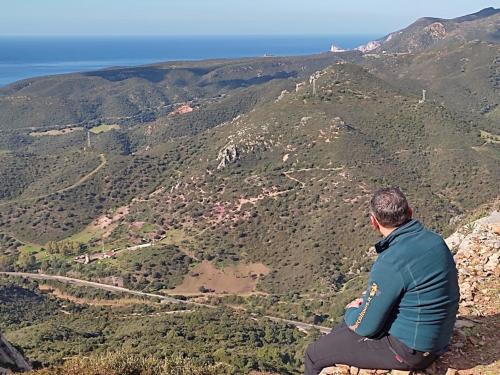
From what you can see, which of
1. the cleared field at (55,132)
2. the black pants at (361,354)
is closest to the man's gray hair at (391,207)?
the black pants at (361,354)

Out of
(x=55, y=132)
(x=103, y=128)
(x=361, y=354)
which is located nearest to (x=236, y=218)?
(x=361, y=354)

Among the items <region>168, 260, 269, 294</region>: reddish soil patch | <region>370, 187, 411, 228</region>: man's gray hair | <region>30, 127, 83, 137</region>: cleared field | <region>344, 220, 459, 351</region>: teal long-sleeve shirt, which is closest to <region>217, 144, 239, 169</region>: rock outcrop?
<region>168, 260, 269, 294</region>: reddish soil patch

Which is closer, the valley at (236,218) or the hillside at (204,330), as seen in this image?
the hillside at (204,330)

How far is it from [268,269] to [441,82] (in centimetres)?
9656

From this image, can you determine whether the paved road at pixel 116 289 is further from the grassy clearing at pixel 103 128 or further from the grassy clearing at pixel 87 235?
the grassy clearing at pixel 103 128

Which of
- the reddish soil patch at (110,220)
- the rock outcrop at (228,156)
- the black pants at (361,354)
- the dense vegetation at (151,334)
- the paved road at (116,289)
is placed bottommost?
the paved road at (116,289)

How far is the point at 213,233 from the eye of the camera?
6216 centimetres

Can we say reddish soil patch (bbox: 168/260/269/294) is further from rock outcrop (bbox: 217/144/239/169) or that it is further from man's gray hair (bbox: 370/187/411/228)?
man's gray hair (bbox: 370/187/411/228)

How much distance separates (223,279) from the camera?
55.7 m

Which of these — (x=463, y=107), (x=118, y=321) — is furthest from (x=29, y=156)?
(x=463, y=107)

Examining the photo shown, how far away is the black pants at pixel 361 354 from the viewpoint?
16.4 ft

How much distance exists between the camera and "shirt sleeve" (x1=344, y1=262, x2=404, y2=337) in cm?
471

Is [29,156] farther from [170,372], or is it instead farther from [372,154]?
[170,372]

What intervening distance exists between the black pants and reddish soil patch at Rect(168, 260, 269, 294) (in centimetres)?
4768
